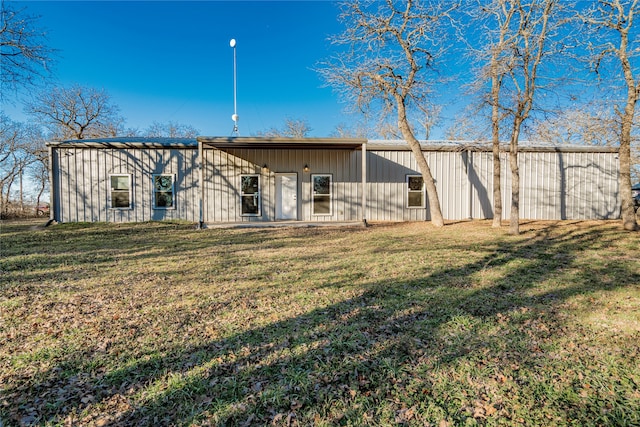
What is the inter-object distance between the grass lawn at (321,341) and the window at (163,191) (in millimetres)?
6399

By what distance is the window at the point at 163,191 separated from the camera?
1223 cm

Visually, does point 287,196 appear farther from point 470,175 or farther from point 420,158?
point 470,175

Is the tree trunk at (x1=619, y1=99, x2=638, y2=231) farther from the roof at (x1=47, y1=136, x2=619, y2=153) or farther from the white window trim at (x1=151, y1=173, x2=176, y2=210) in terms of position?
the white window trim at (x1=151, y1=173, x2=176, y2=210)

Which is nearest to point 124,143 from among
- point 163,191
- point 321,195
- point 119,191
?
point 119,191

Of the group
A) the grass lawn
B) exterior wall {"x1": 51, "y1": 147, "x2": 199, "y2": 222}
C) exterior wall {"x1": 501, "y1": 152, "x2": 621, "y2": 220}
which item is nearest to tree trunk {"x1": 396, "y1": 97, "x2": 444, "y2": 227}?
exterior wall {"x1": 501, "y1": 152, "x2": 621, "y2": 220}

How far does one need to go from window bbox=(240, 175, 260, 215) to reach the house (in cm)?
4

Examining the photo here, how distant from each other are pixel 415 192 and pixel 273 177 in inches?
231

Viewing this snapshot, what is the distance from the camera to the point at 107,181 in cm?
1205

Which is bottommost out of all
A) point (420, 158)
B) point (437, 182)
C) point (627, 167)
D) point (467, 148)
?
point (437, 182)

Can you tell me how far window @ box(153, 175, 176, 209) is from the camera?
12234 millimetres

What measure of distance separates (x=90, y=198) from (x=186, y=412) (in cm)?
1287

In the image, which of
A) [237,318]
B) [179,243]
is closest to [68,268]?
[179,243]

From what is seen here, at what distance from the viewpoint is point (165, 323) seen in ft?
10.6

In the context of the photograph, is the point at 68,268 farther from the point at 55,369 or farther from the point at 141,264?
the point at 55,369
